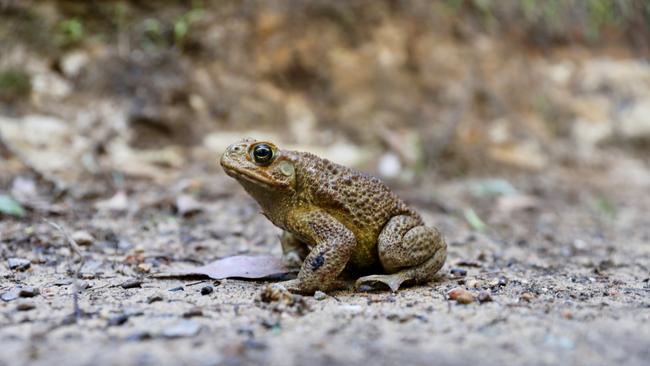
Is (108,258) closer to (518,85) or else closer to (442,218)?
(442,218)

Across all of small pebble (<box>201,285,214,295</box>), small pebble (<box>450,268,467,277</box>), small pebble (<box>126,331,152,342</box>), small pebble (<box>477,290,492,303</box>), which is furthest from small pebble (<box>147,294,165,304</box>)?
small pebble (<box>450,268,467,277</box>)

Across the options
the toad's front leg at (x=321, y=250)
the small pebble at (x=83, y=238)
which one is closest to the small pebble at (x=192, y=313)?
the toad's front leg at (x=321, y=250)

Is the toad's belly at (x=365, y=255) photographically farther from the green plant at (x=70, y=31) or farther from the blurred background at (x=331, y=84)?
the green plant at (x=70, y=31)

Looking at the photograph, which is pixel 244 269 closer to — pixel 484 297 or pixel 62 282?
pixel 62 282

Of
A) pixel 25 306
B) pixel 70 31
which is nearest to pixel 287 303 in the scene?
pixel 25 306

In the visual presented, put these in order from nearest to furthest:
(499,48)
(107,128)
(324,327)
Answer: (324,327) < (107,128) < (499,48)

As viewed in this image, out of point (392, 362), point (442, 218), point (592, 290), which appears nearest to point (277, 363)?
point (392, 362)

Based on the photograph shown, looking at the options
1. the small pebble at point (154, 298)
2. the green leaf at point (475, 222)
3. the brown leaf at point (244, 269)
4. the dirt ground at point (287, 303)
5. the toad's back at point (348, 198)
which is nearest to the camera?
the dirt ground at point (287, 303)
